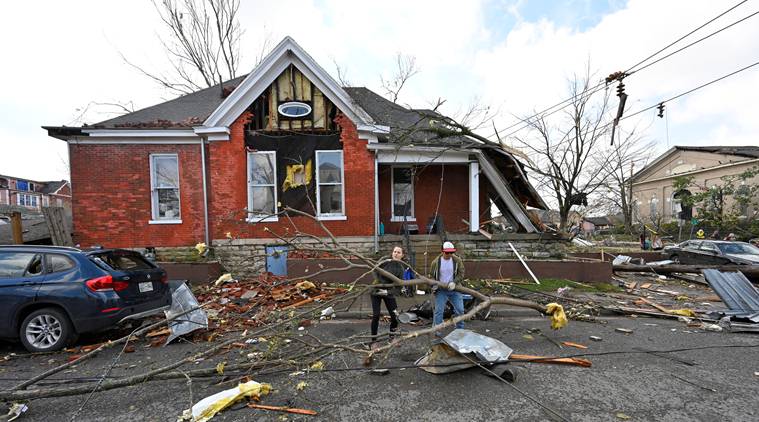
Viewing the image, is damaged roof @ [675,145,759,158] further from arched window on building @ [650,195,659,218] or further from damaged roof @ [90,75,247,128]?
damaged roof @ [90,75,247,128]

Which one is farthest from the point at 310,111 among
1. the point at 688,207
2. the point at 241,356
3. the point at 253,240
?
the point at 688,207

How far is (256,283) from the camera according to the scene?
8328mm

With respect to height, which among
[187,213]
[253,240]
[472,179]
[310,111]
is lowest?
[253,240]

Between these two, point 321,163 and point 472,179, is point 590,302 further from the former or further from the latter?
point 321,163

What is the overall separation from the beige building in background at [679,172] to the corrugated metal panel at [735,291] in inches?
811

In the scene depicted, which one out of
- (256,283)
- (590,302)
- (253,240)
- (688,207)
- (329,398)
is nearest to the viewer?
(329,398)

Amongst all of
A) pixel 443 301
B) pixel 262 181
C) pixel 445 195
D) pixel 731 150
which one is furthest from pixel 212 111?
pixel 731 150

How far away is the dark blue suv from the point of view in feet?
15.3

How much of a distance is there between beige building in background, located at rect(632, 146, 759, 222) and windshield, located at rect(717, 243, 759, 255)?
40.4 feet

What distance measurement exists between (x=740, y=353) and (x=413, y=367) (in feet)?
16.2

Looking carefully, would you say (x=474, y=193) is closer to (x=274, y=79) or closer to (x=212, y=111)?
(x=274, y=79)

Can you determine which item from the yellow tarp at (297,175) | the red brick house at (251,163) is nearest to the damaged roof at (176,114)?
the red brick house at (251,163)

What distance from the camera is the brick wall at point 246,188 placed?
9.29 m

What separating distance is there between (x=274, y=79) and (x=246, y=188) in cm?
337
